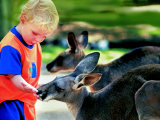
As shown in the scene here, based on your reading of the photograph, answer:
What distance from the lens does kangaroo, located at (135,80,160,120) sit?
11.7 feet

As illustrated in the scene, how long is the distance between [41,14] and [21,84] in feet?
1.73

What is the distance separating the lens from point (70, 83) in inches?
151

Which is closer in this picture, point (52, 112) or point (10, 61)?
point (10, 61)

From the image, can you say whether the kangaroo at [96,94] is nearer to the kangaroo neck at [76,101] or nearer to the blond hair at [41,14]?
the kangaroo neck at [76,101]

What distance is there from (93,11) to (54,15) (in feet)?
26.7

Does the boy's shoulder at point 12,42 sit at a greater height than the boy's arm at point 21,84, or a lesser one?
greater

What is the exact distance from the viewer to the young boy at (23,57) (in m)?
3.42

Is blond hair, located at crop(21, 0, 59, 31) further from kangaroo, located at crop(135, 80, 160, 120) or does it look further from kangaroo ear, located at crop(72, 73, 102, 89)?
kangaroo, located at crop(135, 80, 160, 120)

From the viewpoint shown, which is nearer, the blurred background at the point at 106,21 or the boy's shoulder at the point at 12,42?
the boy's shoulder at the point at 12,42

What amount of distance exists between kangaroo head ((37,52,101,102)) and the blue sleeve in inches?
11.4

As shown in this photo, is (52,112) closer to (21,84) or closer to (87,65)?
(87,65)

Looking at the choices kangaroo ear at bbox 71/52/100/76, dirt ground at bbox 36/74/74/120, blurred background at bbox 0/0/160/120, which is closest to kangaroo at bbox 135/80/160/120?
kangaroo ear at bbox 71/52/100/76

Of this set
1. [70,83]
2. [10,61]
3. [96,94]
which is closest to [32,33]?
[10,61]

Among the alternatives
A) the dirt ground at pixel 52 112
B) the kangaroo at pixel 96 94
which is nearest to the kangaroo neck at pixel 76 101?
the kangaroo at pixel 96 94
